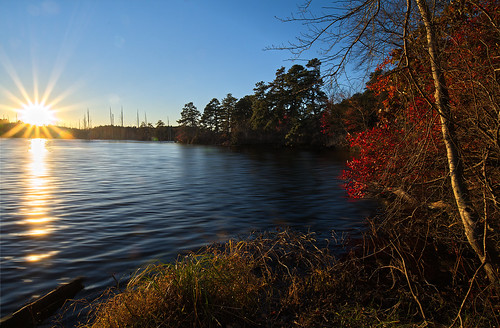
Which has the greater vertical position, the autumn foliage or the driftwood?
the autumn foliage

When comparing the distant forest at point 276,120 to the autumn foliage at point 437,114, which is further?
the distant forest at point 276,120

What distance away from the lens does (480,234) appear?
4.66m

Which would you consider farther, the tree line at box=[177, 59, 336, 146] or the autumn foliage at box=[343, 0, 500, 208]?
the tree line at box=[177, 59, 336, 146]

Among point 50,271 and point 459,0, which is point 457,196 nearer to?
point 459,0

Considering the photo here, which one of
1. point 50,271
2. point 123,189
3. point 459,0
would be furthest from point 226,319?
point 123,189

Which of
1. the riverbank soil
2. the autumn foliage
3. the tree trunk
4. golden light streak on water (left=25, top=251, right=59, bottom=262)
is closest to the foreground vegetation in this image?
the riverbank soil

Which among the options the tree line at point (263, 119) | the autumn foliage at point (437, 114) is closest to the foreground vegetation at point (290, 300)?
the autumn foliage at point (437, 114)

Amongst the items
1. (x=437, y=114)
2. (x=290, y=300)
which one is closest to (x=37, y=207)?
(x=290, y=300)

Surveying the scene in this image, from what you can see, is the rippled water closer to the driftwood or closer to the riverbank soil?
the driftwood

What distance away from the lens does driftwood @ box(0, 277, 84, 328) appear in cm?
467

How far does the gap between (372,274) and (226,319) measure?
10.6 ft

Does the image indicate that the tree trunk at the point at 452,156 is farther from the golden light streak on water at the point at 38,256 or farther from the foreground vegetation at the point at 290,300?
the golden light streak on water at the point at 38,256

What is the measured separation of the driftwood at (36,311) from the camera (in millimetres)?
4672

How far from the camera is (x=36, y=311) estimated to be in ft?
16.2
